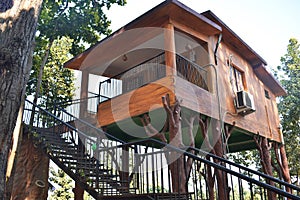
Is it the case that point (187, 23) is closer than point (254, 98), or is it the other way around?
point (187, 23)

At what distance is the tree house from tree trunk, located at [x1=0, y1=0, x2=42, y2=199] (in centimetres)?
364

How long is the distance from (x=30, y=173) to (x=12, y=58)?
18.1 ft

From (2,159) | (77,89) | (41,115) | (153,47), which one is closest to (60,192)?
(77,89)

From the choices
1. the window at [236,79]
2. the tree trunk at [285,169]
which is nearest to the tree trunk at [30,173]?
the window at [236,79]

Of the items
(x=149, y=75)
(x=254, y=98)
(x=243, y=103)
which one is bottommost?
(x=243, y=103)

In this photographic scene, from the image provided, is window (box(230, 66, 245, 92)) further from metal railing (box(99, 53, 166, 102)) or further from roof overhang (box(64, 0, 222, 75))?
metal railing (box(99, 53, 166, 102))

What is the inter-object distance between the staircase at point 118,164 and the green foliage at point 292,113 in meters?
9.90

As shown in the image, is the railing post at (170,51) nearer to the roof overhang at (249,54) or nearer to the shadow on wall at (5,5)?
the roof overhang at (249,54)

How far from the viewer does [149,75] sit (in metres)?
8.79

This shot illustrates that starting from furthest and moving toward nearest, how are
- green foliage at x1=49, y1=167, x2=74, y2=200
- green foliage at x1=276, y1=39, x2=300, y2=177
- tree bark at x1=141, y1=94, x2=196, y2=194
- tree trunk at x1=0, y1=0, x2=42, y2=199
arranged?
green foliage at x1=49, y1=167, x2=74, y2=200, green foliage at x1=276, y1=39, x2=300, y2=177, tree bark at x1=141, y1=94, x2=196, y2=194, tree trunk at x1=0, y1=0, x2=42, y2=199

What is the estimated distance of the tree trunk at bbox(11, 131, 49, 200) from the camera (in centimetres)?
704

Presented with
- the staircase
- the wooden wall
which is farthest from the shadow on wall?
the wooden wall

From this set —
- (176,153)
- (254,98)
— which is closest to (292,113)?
(254,98)

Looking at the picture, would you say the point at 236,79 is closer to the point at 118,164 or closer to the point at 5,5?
the point at 118,164
